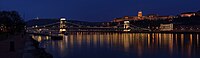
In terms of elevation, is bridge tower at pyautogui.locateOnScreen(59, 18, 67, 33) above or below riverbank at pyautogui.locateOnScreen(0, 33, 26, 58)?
above

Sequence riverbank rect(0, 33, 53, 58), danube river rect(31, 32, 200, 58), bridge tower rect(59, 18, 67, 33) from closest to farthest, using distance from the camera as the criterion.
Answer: riverbank rect(0, 33, 53, 58)
danube river rect(31, 32, 200, 58)
bridge tower rect(59, 18, 67, 33)

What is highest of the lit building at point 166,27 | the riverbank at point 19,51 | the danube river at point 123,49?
the lit building at point 166,27

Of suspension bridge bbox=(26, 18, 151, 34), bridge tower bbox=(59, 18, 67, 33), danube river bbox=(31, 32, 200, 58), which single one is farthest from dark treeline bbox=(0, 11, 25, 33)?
suspension bridge bbox=(26, 18, 151, 34)

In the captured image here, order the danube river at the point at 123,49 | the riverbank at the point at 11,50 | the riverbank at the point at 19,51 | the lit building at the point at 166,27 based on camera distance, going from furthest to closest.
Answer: the lit building at the point at 166,27
the danube river at the point at 123,49
the riverbank at the point at 19,51
the riverbank at the point at 11,50

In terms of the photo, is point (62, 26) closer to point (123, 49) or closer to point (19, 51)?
point (123, 49)

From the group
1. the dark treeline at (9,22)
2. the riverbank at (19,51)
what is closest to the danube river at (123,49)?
the riverbank at (19,51)

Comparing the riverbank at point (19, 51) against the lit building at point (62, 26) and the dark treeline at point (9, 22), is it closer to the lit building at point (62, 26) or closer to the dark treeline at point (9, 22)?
the dark treeline at point (9, 22)

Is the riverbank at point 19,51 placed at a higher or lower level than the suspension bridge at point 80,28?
lower

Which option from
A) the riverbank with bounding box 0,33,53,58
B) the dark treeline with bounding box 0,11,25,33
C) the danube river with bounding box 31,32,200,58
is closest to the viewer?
the riverbank with bounding box 0,33,53,58

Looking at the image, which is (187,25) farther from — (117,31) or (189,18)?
(117,31)

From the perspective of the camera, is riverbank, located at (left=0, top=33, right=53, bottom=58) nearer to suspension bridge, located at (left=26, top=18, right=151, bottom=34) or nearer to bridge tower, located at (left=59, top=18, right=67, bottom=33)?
bridge tower, located at (left=59, top=18, right=67, bottom=33)

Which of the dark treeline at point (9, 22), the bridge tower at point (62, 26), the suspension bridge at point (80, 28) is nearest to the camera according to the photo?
the dark treeline at point (9, 22)

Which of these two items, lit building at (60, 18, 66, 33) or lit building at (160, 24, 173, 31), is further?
lit building at (160, 24, 173, 31)

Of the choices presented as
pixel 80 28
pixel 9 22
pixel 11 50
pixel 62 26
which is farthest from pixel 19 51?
pixel 80 28
